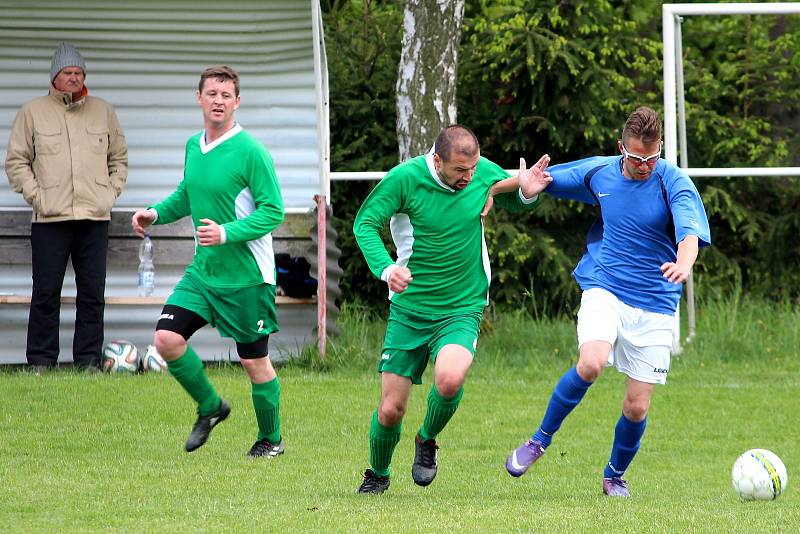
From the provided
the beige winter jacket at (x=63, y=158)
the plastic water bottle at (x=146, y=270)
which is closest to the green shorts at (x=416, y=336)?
the beige winter jacket at (x=63, y=158)

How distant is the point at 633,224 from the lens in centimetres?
721

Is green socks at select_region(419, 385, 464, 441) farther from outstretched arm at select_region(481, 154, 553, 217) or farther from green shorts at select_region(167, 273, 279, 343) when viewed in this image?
green shorts at select_region(167, 273, 279, 343)

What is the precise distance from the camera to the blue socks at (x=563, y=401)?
284 inches

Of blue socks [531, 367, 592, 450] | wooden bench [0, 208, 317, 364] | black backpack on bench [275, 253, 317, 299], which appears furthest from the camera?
wooden bench [0, 208, 317, 364]

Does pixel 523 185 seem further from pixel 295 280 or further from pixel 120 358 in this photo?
pixel 120 358

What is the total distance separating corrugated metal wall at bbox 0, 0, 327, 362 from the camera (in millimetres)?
12180

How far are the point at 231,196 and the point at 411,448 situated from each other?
2332mm

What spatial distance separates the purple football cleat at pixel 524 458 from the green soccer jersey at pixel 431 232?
2.77 ft

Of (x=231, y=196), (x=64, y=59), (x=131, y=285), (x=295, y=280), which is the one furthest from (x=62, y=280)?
(x=231, y=196)

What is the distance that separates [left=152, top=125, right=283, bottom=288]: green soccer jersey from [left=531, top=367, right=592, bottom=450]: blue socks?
1.82m

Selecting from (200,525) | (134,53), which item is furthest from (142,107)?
(200,525)

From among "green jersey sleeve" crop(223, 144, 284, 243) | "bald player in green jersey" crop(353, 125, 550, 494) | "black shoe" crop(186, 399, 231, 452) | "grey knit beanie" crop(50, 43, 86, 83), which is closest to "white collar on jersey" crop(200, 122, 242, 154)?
"green jersey sleeve" crop(223, 144, 284, 243)

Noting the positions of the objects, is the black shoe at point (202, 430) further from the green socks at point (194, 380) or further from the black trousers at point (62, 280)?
the black trousers at point (62, 280)

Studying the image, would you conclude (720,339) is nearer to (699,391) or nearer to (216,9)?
(699,391)
